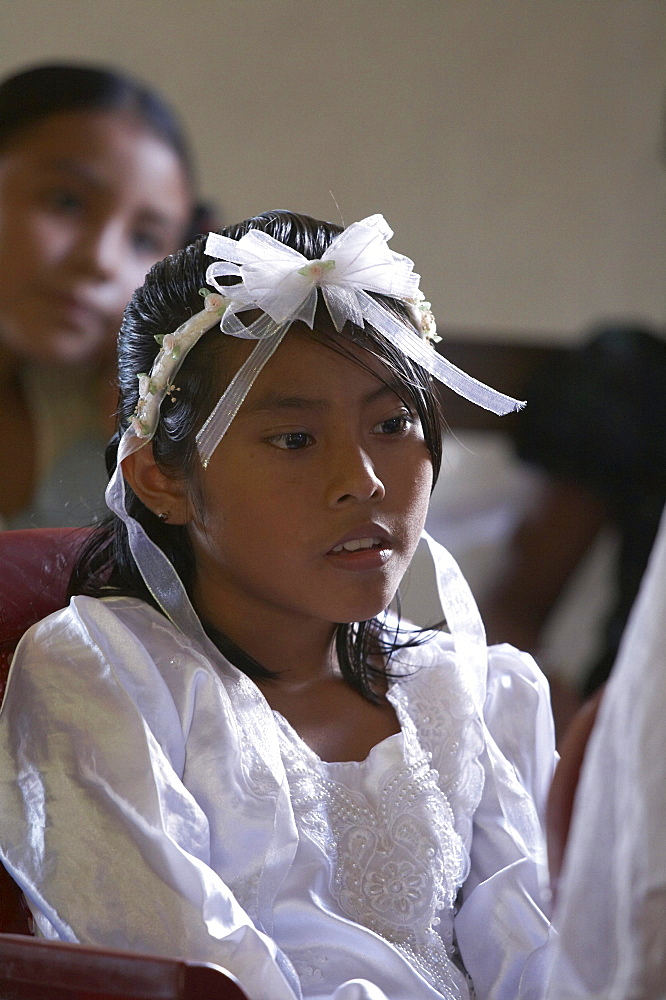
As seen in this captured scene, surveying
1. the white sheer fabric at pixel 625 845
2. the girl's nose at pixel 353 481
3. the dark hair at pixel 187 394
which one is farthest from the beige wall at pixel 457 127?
the white sheer fabric at pixel 625 845

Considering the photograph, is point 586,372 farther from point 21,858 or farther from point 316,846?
point 21,858

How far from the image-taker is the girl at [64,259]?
2074mm

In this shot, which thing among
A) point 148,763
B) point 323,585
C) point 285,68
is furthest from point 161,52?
point 148,763

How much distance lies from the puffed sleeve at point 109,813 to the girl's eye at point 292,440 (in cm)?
21

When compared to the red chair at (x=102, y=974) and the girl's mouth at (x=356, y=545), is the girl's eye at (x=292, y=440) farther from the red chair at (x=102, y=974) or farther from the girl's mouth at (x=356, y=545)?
the red chair at (x=102, y=974)

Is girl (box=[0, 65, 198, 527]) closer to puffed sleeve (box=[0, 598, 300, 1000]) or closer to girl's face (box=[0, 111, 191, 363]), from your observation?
girl's face (box=[0, 111, 191, 363])

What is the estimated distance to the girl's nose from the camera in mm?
881

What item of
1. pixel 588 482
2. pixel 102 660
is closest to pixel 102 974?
pixel 102 660

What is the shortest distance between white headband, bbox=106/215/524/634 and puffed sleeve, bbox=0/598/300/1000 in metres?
0.11

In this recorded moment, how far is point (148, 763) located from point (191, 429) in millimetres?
319

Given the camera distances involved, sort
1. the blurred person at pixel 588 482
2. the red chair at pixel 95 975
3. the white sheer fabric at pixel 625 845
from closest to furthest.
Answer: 1. the white sheer fabric at pixel 625 845
2. the red chair at pixel 95 975
3. the blurred person at pixel 588 482

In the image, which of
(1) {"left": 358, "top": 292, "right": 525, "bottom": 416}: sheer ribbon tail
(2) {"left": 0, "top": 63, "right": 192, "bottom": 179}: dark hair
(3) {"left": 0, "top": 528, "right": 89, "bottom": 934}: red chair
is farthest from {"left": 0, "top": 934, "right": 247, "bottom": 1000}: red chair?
(2) {"left": 0, "top": 63, "right": 192, "bottom": 179}: dark hair

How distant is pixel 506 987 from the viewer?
0.92m

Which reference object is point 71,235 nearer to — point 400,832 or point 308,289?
point 308,289
